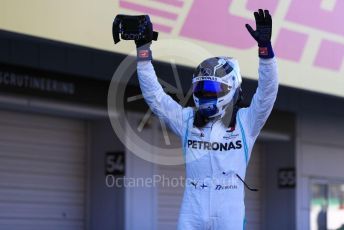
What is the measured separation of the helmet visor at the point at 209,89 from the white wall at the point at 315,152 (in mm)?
9388

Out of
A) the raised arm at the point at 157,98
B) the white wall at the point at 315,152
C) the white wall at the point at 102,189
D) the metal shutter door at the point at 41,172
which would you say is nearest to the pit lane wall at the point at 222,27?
the white wall at the point at 102,189

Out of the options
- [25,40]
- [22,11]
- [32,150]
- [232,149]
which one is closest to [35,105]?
[32,150]

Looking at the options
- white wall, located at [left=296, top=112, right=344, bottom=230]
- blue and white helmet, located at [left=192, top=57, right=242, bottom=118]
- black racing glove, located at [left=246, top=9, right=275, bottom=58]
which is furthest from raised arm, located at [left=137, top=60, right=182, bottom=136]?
white wall, located at [left=296, top=112, right=344, bottom=230]

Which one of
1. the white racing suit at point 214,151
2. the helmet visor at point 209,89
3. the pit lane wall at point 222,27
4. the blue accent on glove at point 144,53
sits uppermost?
the pit lane wall at point 222,27

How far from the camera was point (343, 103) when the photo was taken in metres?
13.2

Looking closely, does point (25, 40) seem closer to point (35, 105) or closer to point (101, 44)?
point (101, 44)

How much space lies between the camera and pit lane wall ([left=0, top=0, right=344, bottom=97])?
25.5ft

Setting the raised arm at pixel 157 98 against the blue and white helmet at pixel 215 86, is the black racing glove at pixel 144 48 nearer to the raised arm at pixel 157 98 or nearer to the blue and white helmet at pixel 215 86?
the raised arm at pixel 157 98

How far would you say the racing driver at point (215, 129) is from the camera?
452 cm

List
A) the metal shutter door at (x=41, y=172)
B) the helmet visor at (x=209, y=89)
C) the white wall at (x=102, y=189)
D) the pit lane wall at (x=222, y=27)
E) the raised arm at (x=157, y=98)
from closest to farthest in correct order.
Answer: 1. the helmet visor at (x=209, y=89)
2. the raised arm at (x=157, y=98)
3. the pit lane wall at (x=222, y=27)
4. the metal shutter door at (x=41, y=172)
5. the white wall at (x=102, y=189)

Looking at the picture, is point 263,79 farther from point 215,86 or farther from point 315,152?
point 315,152

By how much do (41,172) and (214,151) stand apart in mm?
6321

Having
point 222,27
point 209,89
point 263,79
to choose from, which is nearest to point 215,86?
point 209,89

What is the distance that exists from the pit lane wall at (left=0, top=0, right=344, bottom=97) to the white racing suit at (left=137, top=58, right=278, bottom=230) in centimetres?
306
